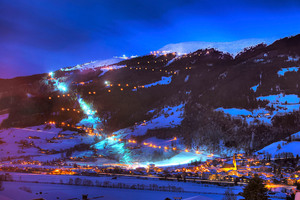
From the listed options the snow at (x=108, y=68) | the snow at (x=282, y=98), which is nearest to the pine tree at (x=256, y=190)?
the snow at (x=282, y=98)

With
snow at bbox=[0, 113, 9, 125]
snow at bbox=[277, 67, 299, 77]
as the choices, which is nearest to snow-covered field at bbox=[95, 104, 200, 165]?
snow at bbox=[277, 67, 299, 77]

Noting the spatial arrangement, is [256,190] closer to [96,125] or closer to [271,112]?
[271,112]

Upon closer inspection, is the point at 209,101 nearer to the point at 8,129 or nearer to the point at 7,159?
the point at 7,159

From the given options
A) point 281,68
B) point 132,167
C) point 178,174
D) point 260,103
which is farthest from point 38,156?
point 281,68

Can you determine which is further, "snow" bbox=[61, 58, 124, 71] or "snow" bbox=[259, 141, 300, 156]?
"snow" bbox=[61, 58, 124, 71]

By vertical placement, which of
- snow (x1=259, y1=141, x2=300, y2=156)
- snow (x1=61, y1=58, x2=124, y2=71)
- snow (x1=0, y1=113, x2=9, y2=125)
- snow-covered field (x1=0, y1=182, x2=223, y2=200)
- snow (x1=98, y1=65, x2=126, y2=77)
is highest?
snow (x1=61, y1=58, x2=124, y2=71)

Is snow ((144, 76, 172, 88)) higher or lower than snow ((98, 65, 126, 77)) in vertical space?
lower

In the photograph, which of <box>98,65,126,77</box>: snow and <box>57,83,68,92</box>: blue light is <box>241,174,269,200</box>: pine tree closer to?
<box>57,83,68,92</box>: blue light

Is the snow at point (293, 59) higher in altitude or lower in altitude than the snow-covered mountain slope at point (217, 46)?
lower

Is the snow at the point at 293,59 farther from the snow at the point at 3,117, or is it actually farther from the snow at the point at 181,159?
the snow at the point at 3,117
